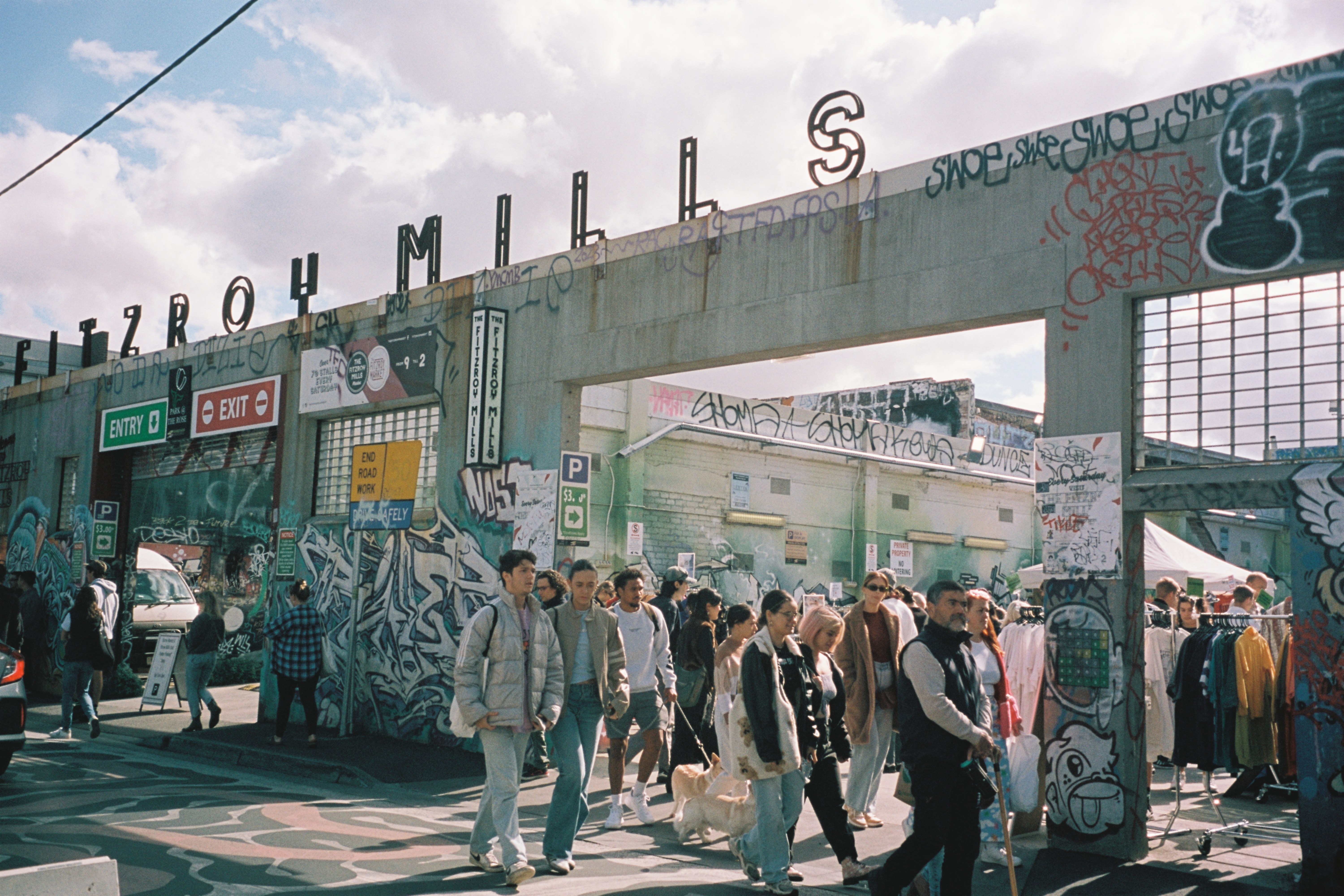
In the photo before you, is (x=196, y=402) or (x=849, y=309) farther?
(x=196, y=402)

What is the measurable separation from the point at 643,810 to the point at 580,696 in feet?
6.21

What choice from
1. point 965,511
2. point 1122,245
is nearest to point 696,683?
point 1122,245

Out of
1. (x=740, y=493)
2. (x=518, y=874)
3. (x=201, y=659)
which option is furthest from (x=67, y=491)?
(x=518, y=874)

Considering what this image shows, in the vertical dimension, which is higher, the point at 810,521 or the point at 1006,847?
the point at 810,521

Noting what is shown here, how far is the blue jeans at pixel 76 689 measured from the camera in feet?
42.9

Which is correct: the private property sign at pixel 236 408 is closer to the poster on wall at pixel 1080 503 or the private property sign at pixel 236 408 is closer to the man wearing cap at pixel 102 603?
the man wearing cap at pixel 102 603

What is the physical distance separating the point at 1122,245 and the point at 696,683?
15.5ft

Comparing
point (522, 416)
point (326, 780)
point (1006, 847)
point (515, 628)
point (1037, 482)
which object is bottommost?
point (326, 780)

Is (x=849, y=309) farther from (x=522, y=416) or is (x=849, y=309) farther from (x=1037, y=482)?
(x=522, y=416)

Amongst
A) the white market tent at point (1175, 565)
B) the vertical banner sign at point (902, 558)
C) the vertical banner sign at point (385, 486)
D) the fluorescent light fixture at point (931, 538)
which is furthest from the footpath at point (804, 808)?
the fluorescent light fixture at point (931, 538)

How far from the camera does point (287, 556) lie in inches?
571

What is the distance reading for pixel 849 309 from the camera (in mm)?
9570

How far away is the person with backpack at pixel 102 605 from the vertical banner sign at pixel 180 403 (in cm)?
283

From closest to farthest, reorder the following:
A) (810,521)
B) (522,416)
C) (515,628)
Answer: (515,628) < (522,416) < (810,521)
